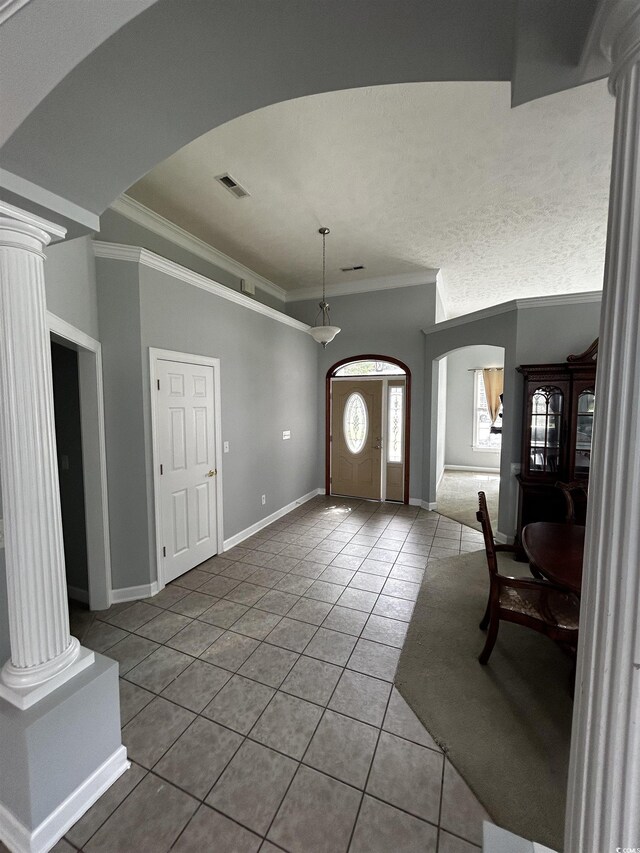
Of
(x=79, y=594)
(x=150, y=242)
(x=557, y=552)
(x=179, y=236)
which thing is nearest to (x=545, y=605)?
(x=557, y=552)

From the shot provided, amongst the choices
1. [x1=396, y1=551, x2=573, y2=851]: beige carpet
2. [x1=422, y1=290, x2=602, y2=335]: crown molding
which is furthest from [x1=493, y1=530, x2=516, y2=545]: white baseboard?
[x1=422, y1=290, x2=602, y2=335]: crown molding

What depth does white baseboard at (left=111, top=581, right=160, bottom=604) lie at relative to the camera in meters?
2.97

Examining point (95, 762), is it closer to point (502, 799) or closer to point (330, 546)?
point (502, 799)

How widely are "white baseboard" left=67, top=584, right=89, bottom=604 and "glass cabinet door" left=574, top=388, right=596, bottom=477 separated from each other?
4799 millimetres

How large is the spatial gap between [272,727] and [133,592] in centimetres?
178

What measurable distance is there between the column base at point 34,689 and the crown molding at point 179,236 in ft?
10.2

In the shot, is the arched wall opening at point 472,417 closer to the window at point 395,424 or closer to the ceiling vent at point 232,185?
the window at point 395,424

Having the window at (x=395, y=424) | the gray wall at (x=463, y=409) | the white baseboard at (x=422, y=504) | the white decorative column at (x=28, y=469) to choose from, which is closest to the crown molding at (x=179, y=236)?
the white decorative column at (x=28, y=469)

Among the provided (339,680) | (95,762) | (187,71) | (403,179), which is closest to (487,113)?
(403,179)

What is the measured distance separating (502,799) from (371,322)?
5274 millimetres

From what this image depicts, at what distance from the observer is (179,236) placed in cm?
392

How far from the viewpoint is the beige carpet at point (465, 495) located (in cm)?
517

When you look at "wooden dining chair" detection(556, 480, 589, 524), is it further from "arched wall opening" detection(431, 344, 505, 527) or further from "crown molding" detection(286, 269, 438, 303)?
"arched wall opening" detection(431, 344, 505, 527)

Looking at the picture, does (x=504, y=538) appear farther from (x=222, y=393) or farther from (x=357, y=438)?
(x=222, y=393)
